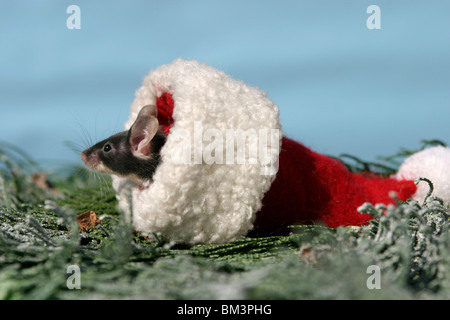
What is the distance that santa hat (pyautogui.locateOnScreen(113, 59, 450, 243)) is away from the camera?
1.72 feet

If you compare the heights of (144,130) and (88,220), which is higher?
(144,130)

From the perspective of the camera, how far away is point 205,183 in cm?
54

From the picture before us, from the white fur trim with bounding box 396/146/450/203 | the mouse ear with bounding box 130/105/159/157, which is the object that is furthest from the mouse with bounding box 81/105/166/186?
the white fur trim with bounding box 396/146/450/203

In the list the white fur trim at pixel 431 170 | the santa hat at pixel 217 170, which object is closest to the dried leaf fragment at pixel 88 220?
the santa hat at pixel 217 170

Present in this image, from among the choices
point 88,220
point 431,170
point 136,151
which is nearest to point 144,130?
point 136,151

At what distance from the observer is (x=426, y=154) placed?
77cm

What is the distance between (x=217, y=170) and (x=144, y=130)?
0.11m

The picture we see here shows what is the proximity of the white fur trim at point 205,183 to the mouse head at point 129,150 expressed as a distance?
0.04 metres

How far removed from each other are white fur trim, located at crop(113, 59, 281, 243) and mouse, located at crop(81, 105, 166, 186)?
0.03 metres

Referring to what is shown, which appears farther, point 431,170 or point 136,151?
point 431,170

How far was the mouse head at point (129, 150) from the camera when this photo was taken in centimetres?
58

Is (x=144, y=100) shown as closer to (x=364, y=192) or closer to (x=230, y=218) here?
(x=230, y=218)

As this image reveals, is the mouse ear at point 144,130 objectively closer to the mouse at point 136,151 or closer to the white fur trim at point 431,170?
the mouse at point 136,151

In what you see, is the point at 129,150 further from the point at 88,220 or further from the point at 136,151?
the point at 88,220
